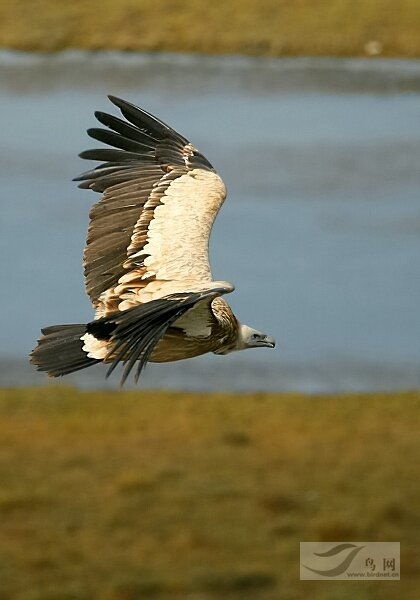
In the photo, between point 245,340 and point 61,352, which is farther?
point 245,340

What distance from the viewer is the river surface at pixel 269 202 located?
1098cm

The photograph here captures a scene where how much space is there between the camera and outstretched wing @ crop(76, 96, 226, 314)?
737 cm

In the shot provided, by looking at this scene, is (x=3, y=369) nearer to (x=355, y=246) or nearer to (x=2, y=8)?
(x=355, y=246)

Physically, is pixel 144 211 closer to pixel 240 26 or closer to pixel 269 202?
pixel 269 202

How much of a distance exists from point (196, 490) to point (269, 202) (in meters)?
7.42

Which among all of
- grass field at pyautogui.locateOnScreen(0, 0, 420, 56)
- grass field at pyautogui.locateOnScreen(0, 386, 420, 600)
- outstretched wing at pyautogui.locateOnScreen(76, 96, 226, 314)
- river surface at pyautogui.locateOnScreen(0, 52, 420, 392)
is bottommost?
grass field at pyautogui.locateOnScreen(0, 386, 420, 600)

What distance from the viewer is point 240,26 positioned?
20.1 m

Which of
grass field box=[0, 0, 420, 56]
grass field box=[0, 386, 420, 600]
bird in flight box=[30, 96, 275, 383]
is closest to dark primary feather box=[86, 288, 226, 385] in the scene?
bird in flight box=[30, 96, 275, 383]

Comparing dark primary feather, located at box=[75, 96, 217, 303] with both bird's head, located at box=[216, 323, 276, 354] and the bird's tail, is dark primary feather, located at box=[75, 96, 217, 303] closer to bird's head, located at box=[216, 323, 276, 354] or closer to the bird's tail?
the bird's tail

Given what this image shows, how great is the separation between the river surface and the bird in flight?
8.59 ft

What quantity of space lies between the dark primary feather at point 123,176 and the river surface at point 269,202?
255 cm

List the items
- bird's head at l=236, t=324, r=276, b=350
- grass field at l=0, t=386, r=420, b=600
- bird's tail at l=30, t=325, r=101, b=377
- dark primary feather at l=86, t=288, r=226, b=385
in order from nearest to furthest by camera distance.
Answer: dark primary feather at l=86, t=288, r=226, b=385, grass field at l=0, t=386, r=420, b=600, bird's tail at l=30, t=325, r=101, b=377, bird's head at l=236, t=324, r=276, b=350

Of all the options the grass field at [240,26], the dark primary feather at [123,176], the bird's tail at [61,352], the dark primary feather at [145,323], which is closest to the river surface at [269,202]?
the grass field at [240,26]

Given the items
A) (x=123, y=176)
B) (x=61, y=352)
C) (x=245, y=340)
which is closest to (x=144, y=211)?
(x=123, y=176)
